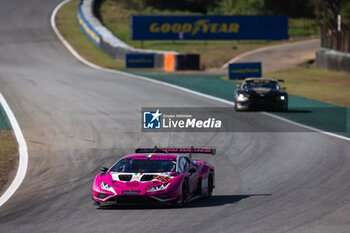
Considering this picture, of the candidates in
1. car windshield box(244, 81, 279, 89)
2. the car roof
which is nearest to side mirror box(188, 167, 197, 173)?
the car roof

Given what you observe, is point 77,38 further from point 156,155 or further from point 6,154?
point 156,155

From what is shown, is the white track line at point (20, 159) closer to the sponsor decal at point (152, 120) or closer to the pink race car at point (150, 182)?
the pink race car at point (150, 182)

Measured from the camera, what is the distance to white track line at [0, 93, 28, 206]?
17.3 meters

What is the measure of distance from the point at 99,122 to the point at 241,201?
1532 centimetres

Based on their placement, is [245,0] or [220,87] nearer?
[220,87]

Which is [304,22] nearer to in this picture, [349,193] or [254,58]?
[254,58]

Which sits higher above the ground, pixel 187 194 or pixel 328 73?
pixel 187 194

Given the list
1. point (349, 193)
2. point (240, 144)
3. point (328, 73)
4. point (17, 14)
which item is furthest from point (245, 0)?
point (349, 193)

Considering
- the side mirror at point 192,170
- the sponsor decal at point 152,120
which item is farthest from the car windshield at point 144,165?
the sponsor decal at point 152,120

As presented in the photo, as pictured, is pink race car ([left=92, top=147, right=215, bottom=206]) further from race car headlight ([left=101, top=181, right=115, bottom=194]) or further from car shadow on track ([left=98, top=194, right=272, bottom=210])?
car shadow on track ([left=98, top=194, right=272, bottom=210])

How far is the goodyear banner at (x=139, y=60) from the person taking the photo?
183 ft

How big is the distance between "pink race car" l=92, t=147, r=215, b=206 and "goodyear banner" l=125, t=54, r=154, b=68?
4030 cm

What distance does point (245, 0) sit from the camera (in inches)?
3450

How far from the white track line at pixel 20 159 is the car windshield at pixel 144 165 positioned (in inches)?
114
